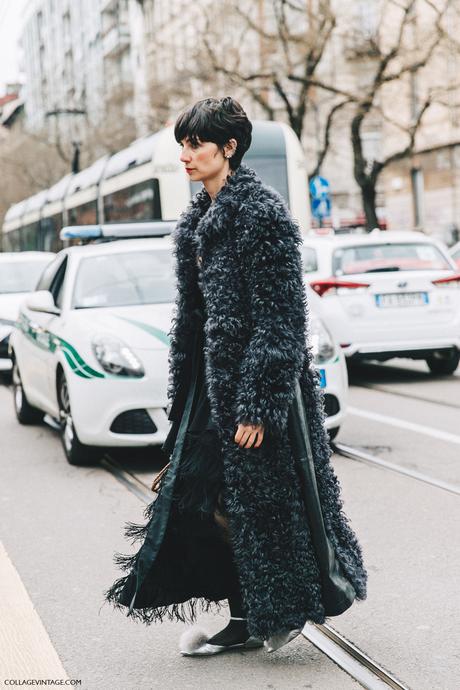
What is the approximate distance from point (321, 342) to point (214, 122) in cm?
423

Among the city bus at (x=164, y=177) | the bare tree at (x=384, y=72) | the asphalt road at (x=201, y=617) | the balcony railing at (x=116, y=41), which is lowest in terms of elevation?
the asphalt road at (x=201, y=617)

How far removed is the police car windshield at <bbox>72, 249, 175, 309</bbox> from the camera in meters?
7.97

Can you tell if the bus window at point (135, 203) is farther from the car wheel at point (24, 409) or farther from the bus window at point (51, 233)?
the car wheel at point (24, 409)

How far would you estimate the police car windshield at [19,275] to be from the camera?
14.2m

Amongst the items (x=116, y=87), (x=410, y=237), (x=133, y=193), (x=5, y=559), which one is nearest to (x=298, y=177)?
(x=133, y=193)

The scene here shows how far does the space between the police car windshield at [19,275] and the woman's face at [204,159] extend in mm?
10792

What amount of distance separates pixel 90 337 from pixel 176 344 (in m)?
3.57

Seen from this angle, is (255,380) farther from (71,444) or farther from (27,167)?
(27,167)

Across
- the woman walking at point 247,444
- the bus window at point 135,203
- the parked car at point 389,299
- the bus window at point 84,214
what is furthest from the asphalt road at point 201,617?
the bus window at point 84,214

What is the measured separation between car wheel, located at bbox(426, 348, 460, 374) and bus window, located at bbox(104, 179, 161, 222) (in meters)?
4.99

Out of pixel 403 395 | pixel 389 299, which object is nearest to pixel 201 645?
pixel 403 395

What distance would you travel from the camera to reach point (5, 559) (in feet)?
16.9

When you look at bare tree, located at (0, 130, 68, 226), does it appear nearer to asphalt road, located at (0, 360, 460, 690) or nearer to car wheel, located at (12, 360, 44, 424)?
car wheel, located at (12, 360, 44, 424)

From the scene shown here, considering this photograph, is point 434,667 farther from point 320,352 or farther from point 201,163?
point 320,352
